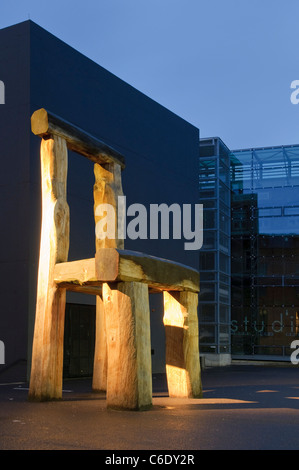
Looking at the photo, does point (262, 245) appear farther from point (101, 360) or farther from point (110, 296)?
point (110, 296)

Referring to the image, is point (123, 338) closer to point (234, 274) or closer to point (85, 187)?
point (85, 187)

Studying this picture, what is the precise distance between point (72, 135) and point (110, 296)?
2680mm

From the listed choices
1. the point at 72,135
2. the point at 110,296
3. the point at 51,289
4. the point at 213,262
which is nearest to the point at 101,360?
the point at 51,289

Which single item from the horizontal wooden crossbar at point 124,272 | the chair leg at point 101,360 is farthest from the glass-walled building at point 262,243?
the horizontal wooden crossbar at point 124,272

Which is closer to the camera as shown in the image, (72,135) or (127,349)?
(127,349)

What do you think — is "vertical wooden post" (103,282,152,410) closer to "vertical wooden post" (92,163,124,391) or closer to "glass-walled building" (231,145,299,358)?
"vertical wooden post" (92,163,124,391)

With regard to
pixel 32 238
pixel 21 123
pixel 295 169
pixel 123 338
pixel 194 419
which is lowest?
pixel 194 419

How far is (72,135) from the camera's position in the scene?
8406 mm

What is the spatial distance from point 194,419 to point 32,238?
700 centimetres

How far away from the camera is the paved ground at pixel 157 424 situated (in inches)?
186

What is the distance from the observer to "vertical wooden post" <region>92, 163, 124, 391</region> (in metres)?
8.84

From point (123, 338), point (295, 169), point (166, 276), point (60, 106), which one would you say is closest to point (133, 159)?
point (60, 106)

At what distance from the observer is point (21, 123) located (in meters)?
12.6

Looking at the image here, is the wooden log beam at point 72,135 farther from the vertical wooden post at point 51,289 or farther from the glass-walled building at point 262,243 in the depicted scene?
the glass-walled building at point 262,243
